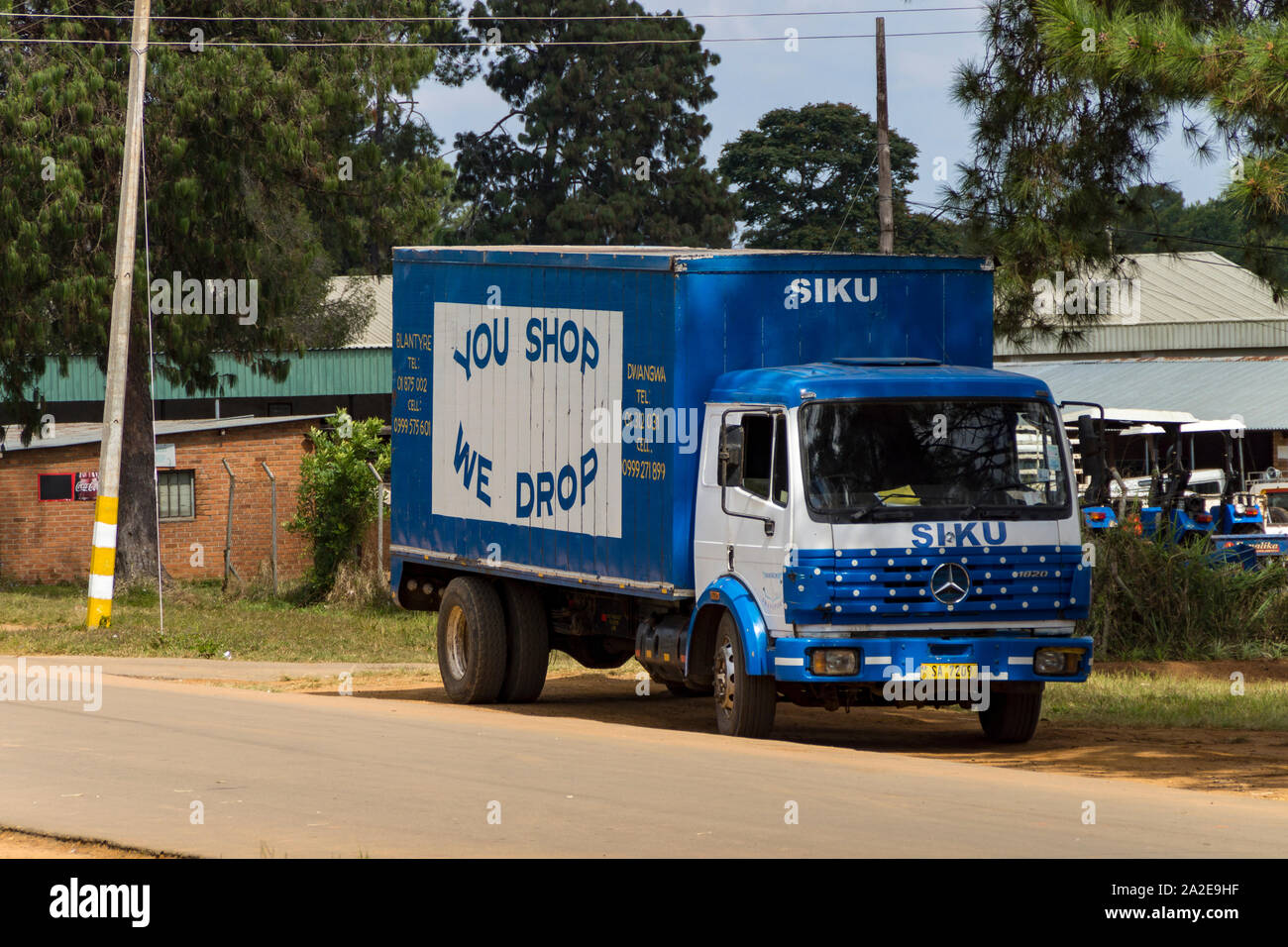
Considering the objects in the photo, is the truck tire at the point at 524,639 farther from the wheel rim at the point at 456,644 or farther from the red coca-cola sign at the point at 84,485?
the red coca-cola sign at the point at 84,485

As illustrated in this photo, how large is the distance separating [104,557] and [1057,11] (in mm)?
16642

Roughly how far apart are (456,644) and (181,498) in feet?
72.5

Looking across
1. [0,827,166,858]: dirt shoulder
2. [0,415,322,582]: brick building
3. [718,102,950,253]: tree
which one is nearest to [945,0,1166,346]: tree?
[0,827,166,858]: dirt shoulder

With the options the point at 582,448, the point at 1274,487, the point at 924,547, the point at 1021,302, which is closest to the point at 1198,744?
the point at 924,547

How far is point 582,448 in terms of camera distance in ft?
49.4

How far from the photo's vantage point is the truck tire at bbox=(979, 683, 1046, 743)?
1374 centimetres

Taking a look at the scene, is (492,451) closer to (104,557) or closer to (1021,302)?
(1021,302)

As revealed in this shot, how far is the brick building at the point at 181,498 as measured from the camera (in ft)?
119

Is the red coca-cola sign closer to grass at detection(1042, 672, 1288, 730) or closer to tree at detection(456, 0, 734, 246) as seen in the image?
grass at detection(1042, 672, 1288, 730)

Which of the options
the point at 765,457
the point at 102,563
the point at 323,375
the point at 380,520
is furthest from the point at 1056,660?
the point at 323,375

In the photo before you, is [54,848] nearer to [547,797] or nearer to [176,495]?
[547,797]

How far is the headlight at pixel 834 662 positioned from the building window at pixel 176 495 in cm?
2738

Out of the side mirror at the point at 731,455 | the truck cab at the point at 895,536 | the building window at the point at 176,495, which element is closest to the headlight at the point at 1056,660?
the truck cab at the point at 895,536

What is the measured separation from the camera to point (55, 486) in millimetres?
36250
